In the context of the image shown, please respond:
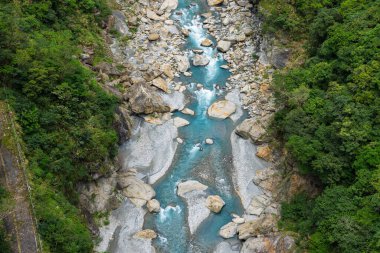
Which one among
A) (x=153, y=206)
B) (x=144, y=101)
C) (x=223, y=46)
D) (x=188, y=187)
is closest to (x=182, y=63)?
(x=223, y=46)

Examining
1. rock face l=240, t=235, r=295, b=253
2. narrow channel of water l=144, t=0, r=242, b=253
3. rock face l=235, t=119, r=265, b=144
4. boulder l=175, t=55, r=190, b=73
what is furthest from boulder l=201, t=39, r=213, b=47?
rock face l=240, t=235, r=295, b=253

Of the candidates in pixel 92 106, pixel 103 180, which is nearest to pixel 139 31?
pixel 92 106

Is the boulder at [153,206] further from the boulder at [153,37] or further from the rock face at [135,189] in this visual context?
the boulder at [153,37]

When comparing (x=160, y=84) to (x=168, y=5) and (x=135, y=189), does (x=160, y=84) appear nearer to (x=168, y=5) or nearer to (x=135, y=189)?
(x=135, y=189)

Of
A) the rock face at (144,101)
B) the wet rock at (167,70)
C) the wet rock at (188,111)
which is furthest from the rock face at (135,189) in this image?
the wet rock at (167,70)

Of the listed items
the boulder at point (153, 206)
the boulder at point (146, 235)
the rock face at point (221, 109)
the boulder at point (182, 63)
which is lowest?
the boulder at point (146, 235)

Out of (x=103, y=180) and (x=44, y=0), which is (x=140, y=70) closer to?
(x=44, y=0)
